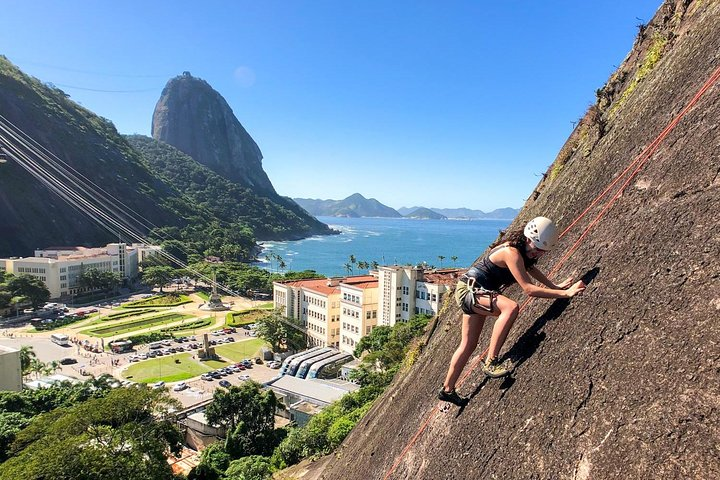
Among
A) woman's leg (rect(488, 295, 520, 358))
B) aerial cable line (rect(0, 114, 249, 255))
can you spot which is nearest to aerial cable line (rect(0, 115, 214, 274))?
aerial cable line (rect(0, 114, 249, 255))

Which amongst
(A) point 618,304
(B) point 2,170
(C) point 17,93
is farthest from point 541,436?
(C) point 17,93

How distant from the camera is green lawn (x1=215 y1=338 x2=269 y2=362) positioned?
6209 cm

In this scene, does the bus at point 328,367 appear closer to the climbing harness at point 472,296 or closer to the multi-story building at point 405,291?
the multi-story building at point 405,291

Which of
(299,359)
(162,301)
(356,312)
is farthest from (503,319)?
(162,301)

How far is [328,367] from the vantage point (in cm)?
5147

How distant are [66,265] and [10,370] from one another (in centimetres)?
6260

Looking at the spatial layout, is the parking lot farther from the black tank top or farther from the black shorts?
the black tank top

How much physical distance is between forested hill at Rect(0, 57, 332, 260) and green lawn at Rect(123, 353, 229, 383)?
289 ft

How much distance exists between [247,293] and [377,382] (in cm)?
7237

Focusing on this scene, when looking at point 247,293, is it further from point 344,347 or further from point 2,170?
point 2,170

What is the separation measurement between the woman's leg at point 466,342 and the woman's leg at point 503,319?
0.97 ft

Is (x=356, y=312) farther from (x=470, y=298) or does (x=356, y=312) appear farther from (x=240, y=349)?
(x=470, y=298)

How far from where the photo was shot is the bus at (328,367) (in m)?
50.4

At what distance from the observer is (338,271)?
503ft
